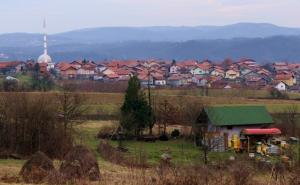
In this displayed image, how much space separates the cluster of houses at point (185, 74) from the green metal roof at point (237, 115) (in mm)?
41996

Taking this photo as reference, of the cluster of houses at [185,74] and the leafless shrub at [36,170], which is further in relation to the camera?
the cluster of houses at [185,74]

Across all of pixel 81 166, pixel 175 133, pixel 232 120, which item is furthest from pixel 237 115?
pixel 81 166

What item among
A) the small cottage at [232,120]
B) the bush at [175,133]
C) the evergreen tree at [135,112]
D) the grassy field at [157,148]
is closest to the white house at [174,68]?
the grassy field at [157,148]

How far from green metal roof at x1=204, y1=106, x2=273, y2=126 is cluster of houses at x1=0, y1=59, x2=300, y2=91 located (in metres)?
42.0

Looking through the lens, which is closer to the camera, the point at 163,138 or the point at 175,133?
the point at 163,138

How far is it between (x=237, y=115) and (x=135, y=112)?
586 cm

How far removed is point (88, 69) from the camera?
102500mm

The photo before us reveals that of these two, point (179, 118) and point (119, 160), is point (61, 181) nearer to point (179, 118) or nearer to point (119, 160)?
point (119, 160)

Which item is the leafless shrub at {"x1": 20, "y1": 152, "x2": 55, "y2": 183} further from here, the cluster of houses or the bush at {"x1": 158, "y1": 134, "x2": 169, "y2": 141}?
the cluster of houses

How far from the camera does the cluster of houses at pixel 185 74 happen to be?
87188mm

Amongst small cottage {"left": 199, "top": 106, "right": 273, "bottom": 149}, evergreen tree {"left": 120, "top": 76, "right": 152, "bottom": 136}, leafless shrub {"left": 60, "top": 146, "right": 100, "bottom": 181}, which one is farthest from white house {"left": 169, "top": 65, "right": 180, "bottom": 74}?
leafless shrub {"left": 60, "top": 146, "right": 100, "bottom": 181}

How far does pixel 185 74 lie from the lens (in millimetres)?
105062

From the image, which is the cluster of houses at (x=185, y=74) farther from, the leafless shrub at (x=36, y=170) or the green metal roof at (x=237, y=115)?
the leafless shrub at (x=36, y=170)

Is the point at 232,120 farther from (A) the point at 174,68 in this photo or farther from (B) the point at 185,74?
(A) the point at 174,68
